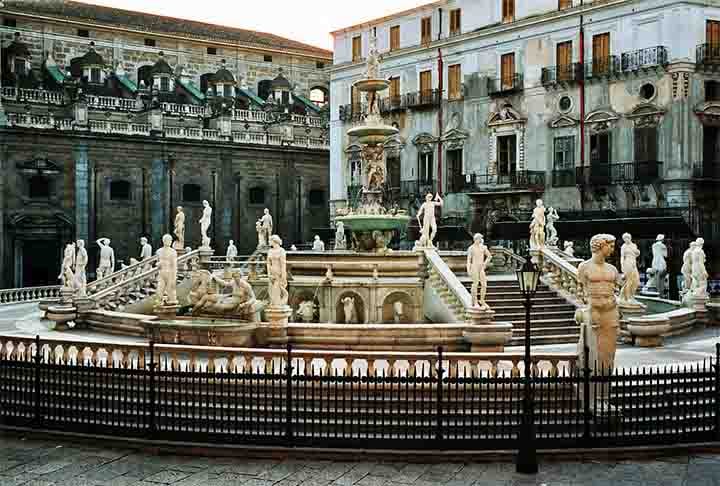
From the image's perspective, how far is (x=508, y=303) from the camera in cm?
1967

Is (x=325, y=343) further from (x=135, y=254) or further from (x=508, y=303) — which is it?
(x=135, y=254)

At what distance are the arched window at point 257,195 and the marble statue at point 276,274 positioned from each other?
1264 inches

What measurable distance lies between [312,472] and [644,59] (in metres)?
27.1

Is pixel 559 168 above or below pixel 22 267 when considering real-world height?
above

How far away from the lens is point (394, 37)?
42.8 m

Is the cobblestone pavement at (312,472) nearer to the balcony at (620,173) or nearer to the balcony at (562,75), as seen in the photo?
the balcony at (620,173)

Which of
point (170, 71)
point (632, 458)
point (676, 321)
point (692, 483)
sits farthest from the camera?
point (170, 71)

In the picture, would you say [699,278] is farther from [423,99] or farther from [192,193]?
[192,193]

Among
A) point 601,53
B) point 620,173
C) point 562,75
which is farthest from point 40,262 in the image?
point 601,53

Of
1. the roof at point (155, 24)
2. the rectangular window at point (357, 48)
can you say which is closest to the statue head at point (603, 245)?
the rectangular window at point (357, 48)

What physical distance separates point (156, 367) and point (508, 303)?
10.0 metres

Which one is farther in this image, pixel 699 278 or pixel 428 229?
pixel 428 229

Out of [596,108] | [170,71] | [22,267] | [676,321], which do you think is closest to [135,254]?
[22,267]

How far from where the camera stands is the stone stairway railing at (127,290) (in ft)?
71.1
